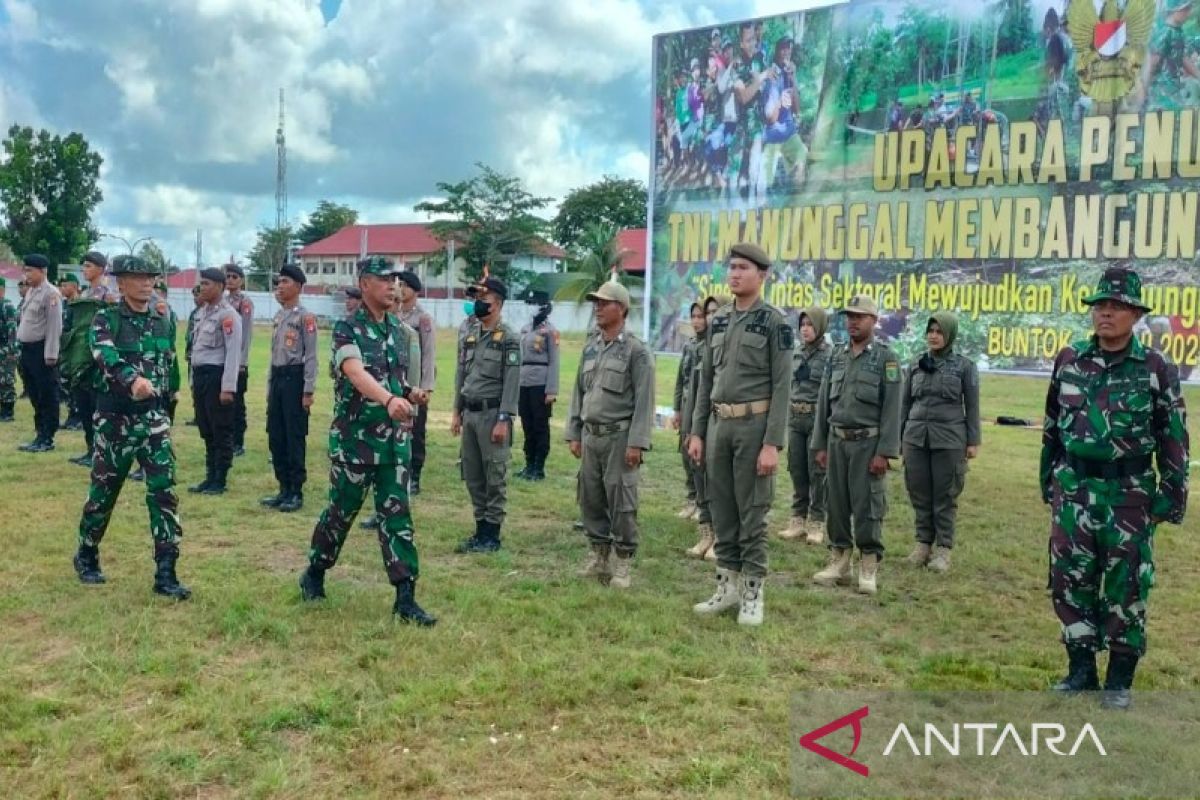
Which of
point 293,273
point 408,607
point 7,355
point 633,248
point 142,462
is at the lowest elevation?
point 408,607

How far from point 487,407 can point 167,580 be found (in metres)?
2.27

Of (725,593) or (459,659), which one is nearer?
(459,659)

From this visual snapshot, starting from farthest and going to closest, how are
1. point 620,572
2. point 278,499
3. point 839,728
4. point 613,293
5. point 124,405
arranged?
1. point 278,499
2. point 620,572
3. point 613,293
4. point 124,405
5. point 839,728

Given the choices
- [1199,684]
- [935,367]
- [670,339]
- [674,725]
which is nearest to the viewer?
[674,725]

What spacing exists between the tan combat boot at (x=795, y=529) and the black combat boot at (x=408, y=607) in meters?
3.38

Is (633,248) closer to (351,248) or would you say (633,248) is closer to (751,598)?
(351,248)

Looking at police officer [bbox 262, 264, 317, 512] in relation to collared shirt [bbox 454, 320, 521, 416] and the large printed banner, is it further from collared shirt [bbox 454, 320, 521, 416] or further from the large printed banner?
the large printed banner

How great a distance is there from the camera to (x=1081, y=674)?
4.30m

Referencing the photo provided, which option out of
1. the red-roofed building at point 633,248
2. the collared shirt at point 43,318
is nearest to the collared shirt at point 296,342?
the collared shirt at point 43,318

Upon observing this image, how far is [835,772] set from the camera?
3533 millimetres

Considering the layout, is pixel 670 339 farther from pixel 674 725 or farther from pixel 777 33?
pixel 674 725

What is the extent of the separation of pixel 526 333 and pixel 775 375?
201 inches

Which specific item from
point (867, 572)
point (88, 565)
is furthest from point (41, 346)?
point (867, 572)

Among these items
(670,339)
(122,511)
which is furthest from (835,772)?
(670,339)
